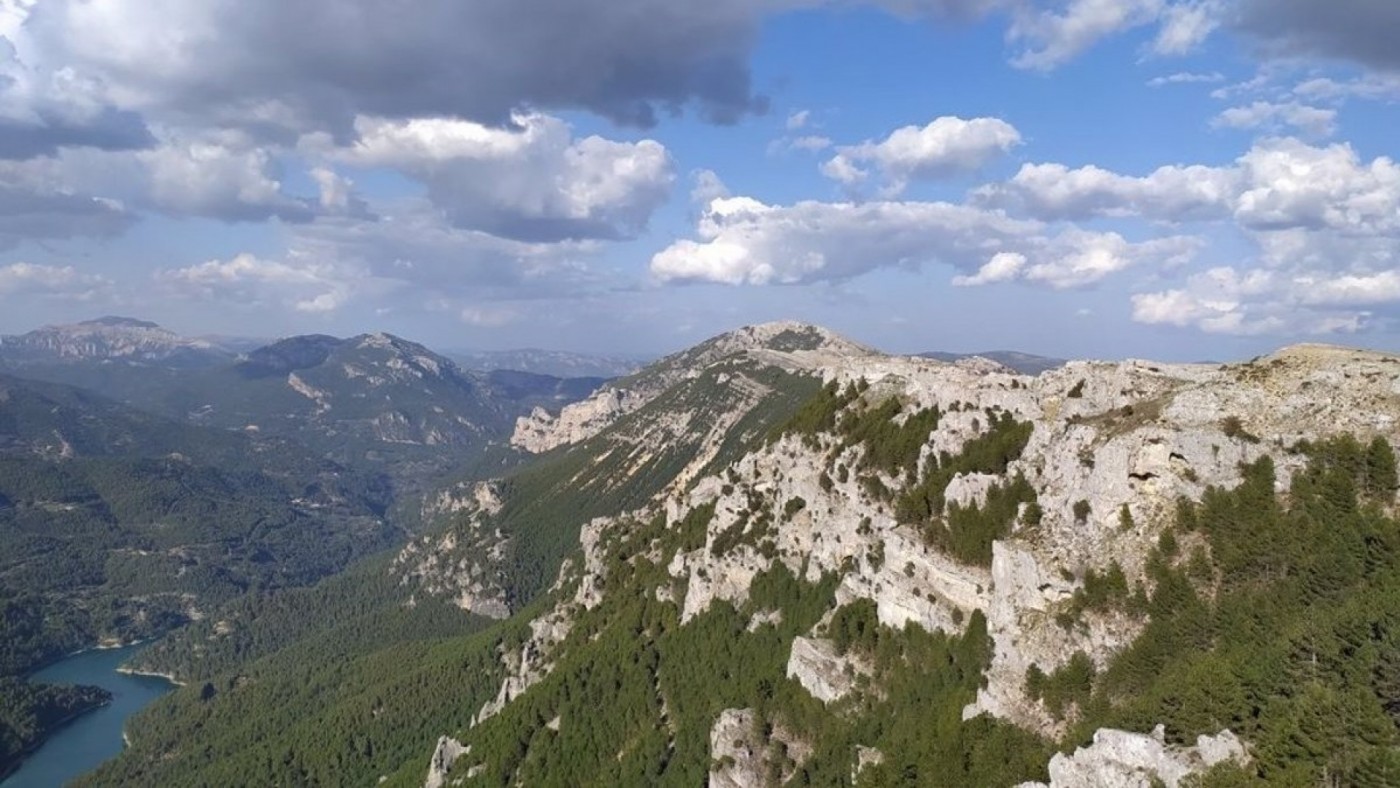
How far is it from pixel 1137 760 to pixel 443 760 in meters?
143

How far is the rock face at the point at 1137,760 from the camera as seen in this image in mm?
47000

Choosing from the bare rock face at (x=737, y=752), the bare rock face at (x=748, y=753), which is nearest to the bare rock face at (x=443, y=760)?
the bare rock face at (x=737, y=752)

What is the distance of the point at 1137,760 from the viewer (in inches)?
1911

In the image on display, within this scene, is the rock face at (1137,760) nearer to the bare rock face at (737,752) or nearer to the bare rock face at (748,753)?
the bare rock face at (748,753)

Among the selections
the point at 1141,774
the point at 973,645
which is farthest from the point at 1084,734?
the point at 973,645

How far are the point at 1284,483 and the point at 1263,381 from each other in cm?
1080

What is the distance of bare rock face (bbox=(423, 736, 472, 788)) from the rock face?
132155 millimetres

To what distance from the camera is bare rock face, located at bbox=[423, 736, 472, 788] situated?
519 feet

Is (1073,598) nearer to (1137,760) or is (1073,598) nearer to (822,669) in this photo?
(1137,760)

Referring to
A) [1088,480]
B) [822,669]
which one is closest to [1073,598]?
[1088,480]

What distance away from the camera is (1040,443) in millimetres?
85625

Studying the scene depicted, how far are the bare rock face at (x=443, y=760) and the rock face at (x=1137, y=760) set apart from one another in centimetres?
13216

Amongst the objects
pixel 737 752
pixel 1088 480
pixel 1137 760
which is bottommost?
pixel 737 752

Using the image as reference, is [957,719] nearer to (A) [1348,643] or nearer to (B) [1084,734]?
(B) [1084,734]
